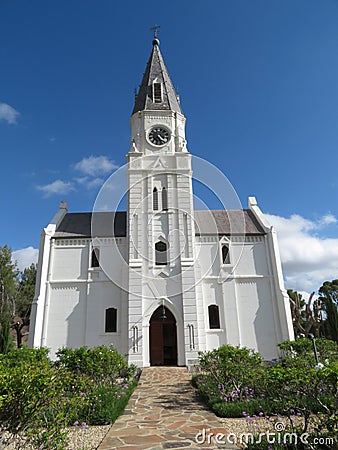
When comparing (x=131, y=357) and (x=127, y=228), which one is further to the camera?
(x=127, y=228)

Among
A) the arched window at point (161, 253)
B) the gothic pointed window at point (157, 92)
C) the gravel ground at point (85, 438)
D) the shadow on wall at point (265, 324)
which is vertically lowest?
the gravel ground at point (85, 438)

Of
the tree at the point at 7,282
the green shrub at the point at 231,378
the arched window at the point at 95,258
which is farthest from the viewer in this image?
the tree at the point at 7,282

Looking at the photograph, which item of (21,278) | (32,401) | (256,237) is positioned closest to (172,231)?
(256,237)

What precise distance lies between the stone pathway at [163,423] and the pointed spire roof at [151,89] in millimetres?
21578

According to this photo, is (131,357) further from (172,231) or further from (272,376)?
(272,376)

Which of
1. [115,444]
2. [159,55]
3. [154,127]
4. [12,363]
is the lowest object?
[115,444]

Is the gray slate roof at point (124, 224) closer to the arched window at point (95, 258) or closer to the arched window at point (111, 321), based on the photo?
the arched window at point (95, 258)

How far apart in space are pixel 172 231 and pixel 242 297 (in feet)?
22.5

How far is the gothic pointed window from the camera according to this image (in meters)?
26.3

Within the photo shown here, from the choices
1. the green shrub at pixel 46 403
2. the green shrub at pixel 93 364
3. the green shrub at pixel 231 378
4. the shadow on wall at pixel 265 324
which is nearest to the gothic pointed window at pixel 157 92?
the shadow on wall at pixel 265 324

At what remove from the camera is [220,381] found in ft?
34.8

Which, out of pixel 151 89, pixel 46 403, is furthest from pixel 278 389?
pixel 151 89

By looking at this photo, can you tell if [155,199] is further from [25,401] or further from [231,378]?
[25,401]

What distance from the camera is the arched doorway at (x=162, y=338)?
64.7 feet
